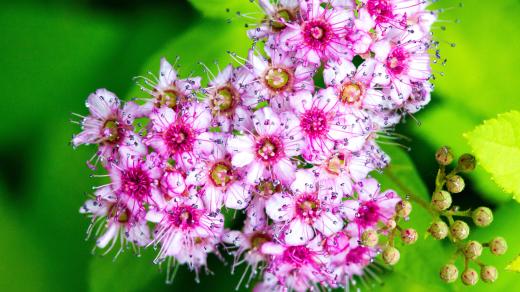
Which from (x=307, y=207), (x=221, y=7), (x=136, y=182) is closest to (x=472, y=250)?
(x=307, y=207)

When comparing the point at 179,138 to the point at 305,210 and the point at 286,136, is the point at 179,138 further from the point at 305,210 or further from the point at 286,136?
the point at 305,210

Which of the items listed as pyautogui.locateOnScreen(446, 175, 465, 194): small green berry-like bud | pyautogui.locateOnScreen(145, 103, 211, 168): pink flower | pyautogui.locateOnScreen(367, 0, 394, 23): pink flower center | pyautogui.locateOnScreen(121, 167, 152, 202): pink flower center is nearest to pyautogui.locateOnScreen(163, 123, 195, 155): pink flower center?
pyautogui.locateOnScreen(145, 103, 211, 168): pink flower

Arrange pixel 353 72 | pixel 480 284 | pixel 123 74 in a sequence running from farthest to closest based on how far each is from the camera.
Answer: pixel 123 74 < pixel 480 284 < pixel 353 72

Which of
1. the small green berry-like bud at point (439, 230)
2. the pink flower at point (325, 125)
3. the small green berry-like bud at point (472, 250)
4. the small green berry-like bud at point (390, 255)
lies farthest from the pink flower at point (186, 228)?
the small green berry-like bud at point (472, 250)

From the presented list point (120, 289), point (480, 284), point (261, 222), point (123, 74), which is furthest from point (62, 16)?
point (480, 284)

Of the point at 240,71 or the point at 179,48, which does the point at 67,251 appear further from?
the point at 240,71

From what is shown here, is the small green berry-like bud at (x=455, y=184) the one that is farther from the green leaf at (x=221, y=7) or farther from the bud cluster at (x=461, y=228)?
the green leaf at (x=221, y=7)
